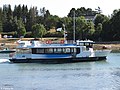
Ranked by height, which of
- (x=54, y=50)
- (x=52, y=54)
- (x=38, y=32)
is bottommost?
(x=52, y=54)

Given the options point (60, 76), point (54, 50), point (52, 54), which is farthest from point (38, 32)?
point (60, 76)

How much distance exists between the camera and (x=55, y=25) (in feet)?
566

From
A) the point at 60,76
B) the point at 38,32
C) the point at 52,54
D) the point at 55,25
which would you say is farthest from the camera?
the point at 55,25

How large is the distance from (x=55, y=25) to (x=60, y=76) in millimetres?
117911

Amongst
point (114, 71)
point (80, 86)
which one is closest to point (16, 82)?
point (80, 86)

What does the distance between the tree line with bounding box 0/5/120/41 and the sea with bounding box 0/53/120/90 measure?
164ft

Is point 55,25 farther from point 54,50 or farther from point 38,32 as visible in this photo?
point 54,50

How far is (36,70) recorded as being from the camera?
207 feet

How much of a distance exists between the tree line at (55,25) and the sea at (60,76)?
49968 millimetres

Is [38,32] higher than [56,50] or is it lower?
higher

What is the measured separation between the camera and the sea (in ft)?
150

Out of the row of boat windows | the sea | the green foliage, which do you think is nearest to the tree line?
the green foliage

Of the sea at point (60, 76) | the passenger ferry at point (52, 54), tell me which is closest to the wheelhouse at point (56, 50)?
the passenger ferry at point (52, 54)

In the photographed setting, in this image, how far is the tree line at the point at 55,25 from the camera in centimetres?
13438
